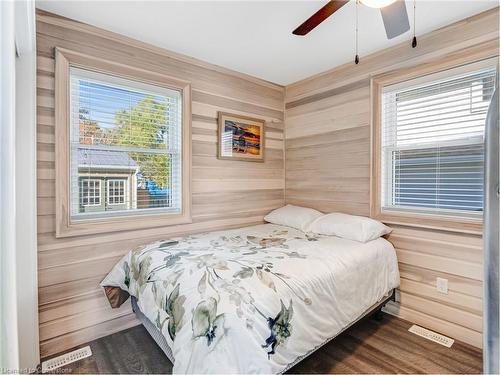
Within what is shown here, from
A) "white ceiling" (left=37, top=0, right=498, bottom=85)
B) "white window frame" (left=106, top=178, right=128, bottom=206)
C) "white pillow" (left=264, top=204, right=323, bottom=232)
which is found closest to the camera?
"white ceiling" (left=37, top=0, right=498, bottom=85)

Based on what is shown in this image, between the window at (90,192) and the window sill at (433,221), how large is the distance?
2551 millimetres

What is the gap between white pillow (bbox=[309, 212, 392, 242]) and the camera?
7.79 ft

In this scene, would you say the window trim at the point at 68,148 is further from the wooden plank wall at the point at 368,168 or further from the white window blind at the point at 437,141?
the white window blind at the point at 437,141

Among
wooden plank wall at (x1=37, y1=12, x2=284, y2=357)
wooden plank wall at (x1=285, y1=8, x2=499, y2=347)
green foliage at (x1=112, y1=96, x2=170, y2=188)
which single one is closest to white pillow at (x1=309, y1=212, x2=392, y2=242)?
wooden plank wall at (x1=285, y1=8, x2=499, y2=347)

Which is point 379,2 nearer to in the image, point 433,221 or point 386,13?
point 386,13

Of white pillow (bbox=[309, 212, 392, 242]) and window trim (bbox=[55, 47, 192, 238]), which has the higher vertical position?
window trim (bbox=[55, 47, 192, 238])

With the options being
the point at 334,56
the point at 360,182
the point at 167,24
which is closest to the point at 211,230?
the point at 360,182

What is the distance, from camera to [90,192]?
2275 millimetres

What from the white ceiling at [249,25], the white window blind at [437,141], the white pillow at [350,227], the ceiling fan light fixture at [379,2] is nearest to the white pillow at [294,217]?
the white pillow at [350,227]

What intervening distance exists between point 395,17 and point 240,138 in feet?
6.14

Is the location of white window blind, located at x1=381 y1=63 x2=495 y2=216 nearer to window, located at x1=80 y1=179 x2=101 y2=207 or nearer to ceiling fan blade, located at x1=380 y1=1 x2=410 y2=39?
ceiling fan blade, located at x1=380 y1=1 x2=410 y2=39

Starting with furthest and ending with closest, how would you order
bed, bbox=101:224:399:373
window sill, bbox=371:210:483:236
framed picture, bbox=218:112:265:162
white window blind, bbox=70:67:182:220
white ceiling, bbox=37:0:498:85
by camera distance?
framed picture, bbox=218:112:265:162
white window blind, bbox=70:67:182:220
window sill, bbox=371:210:483:236
white ceiling, bbox=37:0:498:85
bed, bbox=101:224:399:373

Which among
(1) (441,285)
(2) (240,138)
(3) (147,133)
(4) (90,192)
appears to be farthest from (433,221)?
(4) (90,192)

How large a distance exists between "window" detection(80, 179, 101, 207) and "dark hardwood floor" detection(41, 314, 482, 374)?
3.71ft
